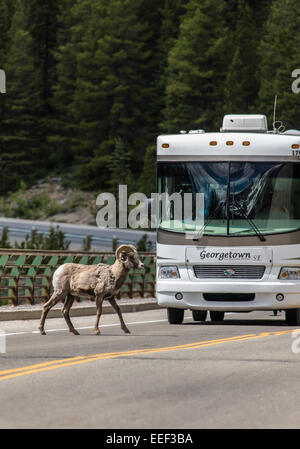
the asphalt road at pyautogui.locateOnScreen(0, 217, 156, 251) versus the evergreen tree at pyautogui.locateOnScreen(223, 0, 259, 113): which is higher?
the evergreen tree at pyautogui.locateOnScreen(223, 0, 259, 113)

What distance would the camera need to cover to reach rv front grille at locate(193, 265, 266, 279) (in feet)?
68.6

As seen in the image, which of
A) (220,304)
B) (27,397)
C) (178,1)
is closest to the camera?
(27,397)

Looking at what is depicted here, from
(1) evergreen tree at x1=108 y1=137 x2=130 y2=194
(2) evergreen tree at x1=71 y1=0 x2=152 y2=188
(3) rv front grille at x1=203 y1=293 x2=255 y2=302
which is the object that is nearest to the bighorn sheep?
(3) rv front grille at x1=203 y1=293 x2=255 y2=302

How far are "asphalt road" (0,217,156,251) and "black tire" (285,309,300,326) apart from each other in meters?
46.8

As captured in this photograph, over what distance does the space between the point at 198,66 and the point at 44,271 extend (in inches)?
2672

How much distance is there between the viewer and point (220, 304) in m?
20.9

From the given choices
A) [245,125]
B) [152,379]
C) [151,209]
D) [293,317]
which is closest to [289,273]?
[293,317]

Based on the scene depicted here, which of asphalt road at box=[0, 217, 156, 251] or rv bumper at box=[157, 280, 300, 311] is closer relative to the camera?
rv bumper at box=[157, 280, 300, 311]

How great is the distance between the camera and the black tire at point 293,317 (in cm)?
2186

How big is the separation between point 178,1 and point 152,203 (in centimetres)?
9165

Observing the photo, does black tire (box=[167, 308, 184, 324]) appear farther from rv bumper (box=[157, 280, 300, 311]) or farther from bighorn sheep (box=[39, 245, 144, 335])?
bighorn sheep (box=[39, 245, 144, 335])

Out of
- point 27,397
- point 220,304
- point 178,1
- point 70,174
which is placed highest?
point 178,1
